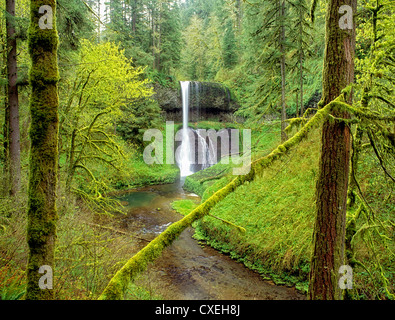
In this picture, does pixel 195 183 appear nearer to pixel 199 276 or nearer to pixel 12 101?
pixel 199 276

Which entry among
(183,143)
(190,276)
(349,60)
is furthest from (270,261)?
(183,143)

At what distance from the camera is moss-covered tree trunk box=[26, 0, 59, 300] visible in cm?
227

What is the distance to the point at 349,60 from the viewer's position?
287cm

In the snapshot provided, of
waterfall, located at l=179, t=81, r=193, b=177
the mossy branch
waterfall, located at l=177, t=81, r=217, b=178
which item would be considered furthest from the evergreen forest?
waterfall, located at l=177, t=81, r=217, b=178

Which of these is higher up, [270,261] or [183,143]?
[183,143]

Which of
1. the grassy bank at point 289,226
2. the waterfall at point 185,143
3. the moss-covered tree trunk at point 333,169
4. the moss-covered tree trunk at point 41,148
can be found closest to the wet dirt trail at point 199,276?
the grassy bank at point 289,226

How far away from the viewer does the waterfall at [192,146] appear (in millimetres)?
25969

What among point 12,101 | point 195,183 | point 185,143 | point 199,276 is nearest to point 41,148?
point 12,101

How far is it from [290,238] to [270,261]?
1.07 meters

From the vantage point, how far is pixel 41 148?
232 cm

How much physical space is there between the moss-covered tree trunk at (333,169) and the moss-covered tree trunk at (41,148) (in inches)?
123

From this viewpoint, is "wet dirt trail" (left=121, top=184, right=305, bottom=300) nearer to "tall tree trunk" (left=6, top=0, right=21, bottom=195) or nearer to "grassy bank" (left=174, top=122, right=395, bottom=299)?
"grassy bank" (left=174, top=122, right=395, bottom=299)
